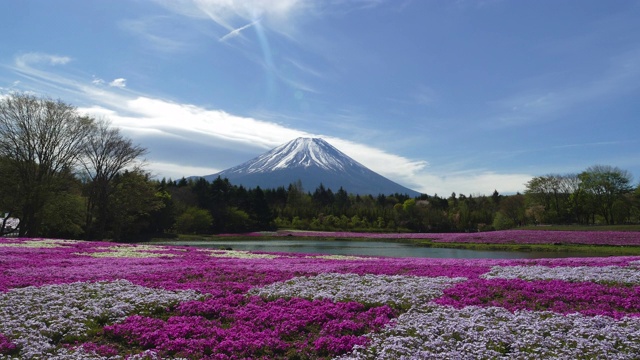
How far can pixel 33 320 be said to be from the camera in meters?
9.79

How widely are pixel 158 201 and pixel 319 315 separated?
5606 centimetres

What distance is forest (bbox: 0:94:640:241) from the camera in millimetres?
42688

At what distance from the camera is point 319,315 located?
10.4m

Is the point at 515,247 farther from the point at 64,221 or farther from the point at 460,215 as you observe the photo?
the point at 460,215

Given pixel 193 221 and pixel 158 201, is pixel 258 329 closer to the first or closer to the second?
pixel 158 201

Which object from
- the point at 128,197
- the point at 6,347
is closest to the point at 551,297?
the point at 6,347

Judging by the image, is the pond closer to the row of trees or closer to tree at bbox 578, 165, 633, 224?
the row of trees

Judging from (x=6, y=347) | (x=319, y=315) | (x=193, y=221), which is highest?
(x=193, y=221)

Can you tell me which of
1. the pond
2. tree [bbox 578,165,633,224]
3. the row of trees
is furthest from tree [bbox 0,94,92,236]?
tree [bbox 578,165,633,224]

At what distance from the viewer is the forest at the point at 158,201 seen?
42.7m

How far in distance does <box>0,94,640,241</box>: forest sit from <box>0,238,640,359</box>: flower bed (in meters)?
33.1

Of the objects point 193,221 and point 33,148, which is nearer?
point 33,148

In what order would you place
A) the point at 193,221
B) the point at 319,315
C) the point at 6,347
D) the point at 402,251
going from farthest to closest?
1. the point at 193,221
2. the point at 402,251
3. the point at 319,315
4. the point at 6,347

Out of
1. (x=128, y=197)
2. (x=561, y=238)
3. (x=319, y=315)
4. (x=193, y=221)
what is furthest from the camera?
(x=193, y=221)
